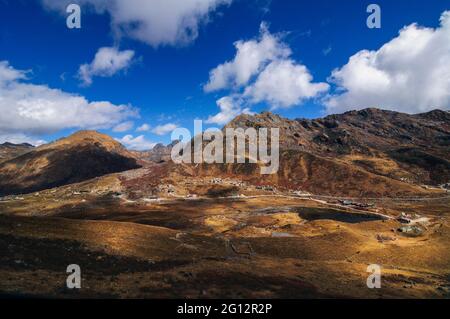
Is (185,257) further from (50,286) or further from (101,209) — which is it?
(101,209)

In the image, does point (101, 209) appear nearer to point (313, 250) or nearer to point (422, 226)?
point (313, 250)

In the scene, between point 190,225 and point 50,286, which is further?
point 190,225

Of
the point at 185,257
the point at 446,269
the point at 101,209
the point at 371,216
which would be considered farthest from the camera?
the point at 101,209

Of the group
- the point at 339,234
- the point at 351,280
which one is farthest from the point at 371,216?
the point at 351,280

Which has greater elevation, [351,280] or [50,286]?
[50,286]

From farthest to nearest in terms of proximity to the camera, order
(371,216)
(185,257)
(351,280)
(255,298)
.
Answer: (371,216) < (185,257) < (351,280) < (255,298)
